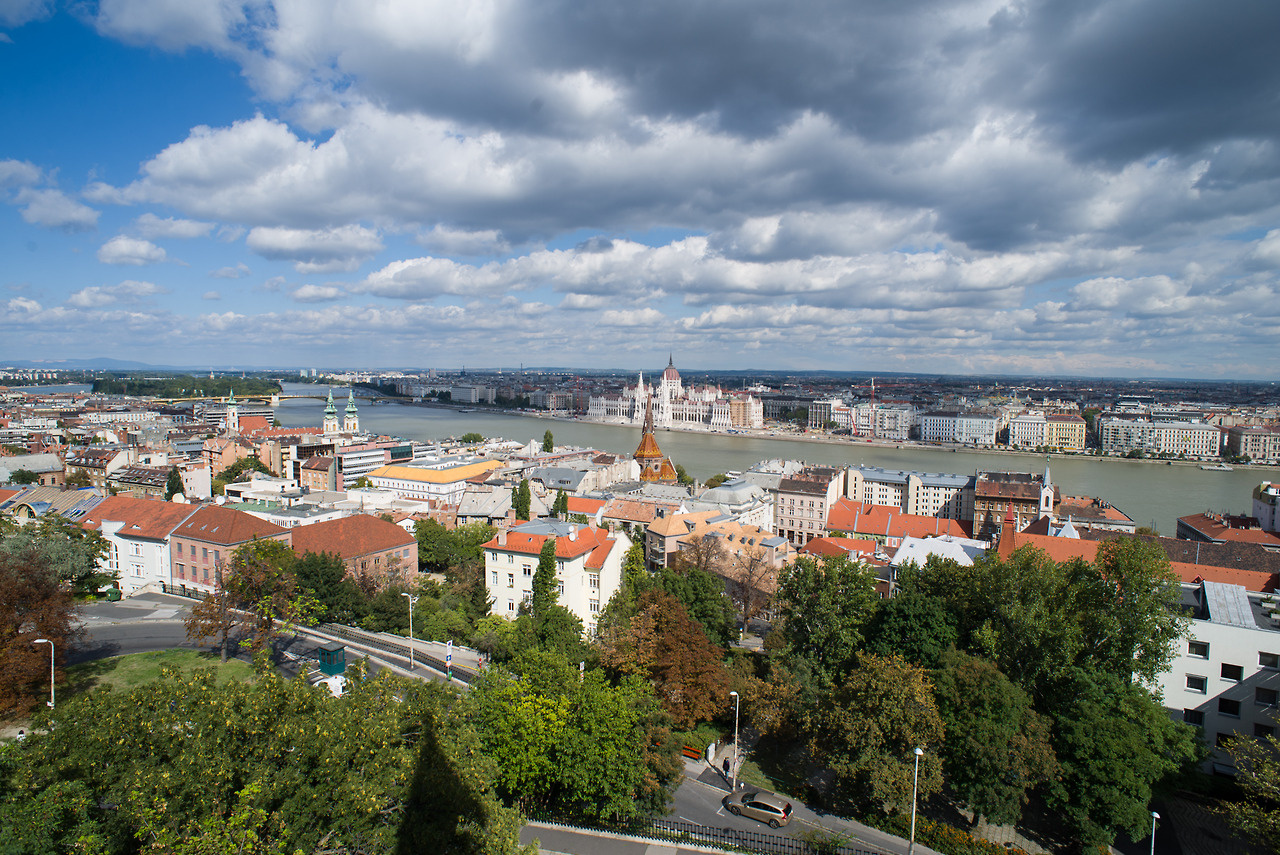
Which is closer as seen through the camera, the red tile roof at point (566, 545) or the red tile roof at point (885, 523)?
the red tile roof at point (566, 545)

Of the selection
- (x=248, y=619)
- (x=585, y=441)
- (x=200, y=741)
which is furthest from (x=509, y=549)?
(x=585, y=441)

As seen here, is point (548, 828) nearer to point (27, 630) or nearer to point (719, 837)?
point (719, 837)

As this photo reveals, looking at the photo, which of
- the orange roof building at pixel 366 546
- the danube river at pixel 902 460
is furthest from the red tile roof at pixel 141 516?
the danube river at pixel 902 460

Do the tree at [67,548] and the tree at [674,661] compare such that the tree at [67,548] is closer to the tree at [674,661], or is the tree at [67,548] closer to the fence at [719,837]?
the tree at [674,661]

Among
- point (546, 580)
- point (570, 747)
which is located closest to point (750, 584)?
point (546, 580)

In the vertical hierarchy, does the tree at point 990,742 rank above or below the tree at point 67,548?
below

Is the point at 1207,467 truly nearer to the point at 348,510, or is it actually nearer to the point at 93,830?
the point at 348,510
